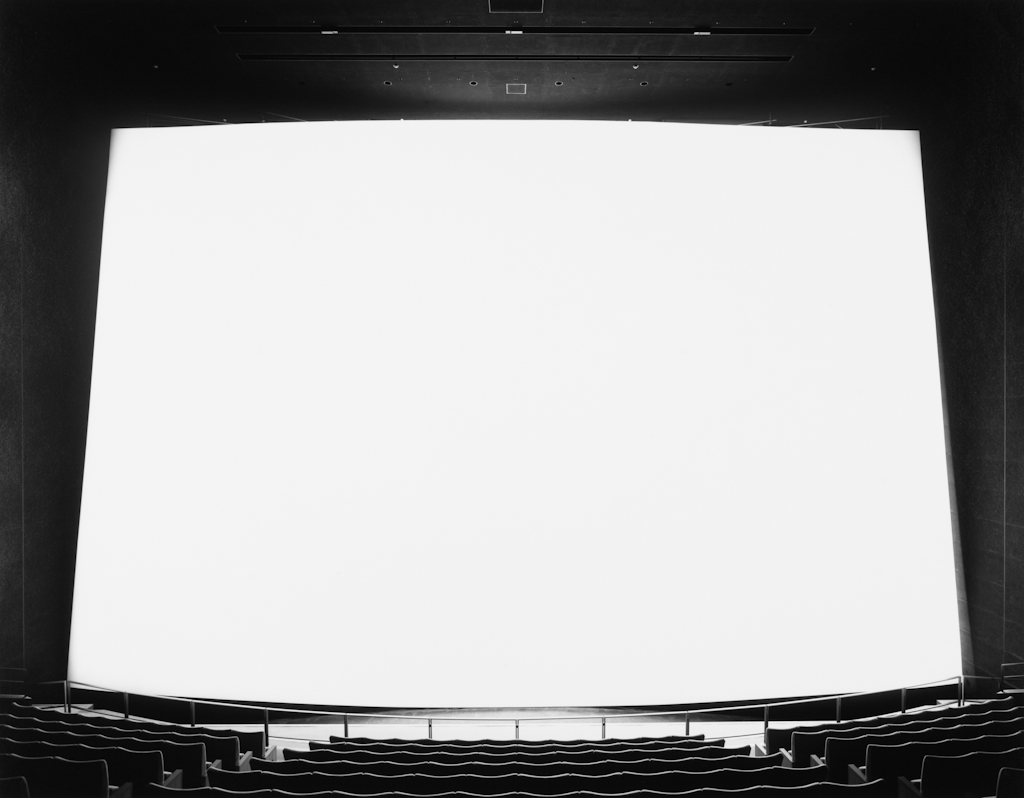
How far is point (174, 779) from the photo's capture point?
4.48 metres

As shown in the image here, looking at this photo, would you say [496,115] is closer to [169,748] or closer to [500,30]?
[500,30]

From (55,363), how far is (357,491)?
361 cm

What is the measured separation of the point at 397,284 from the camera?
7992mm

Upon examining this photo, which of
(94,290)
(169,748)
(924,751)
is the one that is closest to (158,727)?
(169,748)

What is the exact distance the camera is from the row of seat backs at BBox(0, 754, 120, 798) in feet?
13.4

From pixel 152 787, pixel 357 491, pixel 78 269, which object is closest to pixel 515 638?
pixel 357 491

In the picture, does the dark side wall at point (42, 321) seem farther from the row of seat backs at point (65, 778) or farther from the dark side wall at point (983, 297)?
the dark side wall at point (983, 297)

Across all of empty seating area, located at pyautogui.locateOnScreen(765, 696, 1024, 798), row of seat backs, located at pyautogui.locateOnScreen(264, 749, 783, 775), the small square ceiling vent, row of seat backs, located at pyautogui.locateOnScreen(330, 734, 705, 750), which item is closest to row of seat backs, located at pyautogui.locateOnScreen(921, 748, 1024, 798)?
empty seating area, located at pyautogui.locateOnScreen(765, 696, 1024, 798)

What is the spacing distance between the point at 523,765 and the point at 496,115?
7.17 metres

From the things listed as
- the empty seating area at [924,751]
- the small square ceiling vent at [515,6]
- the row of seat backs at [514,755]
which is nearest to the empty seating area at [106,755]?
the row of seat backs at [514,755]

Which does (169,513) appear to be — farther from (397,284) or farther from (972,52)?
(972,52)

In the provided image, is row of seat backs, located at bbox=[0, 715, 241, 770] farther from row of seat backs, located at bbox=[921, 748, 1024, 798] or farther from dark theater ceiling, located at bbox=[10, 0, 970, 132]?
dark theater ceiling, located at bbox=[10, 0, 970, 132]

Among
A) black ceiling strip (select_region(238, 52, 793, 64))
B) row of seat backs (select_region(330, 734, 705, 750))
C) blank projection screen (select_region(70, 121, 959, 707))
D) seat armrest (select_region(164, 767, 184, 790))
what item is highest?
black ceiling strip (select_region(238, 52, 793, 64))

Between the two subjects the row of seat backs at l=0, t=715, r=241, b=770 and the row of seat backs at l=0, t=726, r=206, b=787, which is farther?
the row of seat backs at l=0, t=715, r=241, b=770
